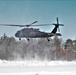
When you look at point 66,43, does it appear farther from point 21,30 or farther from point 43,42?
point 21,30

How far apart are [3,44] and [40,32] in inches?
2088

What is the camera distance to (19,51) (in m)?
70.4

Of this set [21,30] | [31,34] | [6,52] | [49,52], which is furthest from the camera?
[49,52]

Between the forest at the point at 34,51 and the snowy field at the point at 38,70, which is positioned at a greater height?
the forest at the point at 34,51

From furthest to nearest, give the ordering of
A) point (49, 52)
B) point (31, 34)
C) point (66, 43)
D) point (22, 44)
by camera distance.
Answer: point (66, 43) < point (22, 44) < point (49, 52) < point (31, 34)

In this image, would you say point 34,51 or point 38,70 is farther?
point 34,51

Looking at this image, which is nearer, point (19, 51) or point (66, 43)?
point (19, 51)

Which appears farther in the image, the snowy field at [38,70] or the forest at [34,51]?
the forest at [34,51]

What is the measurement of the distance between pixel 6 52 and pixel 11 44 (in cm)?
801

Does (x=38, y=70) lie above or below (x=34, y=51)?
below

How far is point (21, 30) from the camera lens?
22.9 metres

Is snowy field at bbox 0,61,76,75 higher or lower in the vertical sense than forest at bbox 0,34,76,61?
lower

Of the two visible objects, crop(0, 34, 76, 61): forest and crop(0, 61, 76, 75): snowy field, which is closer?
crop(0, 61, 76, 75): snowy field

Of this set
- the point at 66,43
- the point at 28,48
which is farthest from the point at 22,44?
the point at 66,43
